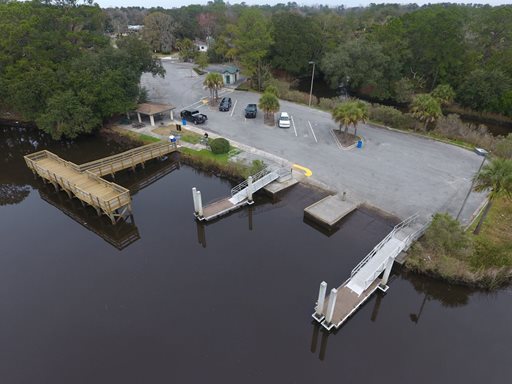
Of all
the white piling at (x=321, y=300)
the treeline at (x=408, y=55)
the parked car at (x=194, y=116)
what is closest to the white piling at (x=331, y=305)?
the white piling at (x=321, y=300)

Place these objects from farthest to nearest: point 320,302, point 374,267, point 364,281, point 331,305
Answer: point 374,267 < point 364,281 < point 320,302 < point 331,305

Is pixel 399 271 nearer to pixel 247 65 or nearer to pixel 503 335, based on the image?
pixel 503 335

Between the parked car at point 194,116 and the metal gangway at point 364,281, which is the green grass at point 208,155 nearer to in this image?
the parked car at point 194,116

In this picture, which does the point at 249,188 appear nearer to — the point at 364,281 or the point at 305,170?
the point at 305,170

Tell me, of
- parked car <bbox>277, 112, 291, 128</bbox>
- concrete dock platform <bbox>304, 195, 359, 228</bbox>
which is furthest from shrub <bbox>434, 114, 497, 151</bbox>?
concrete dock platform <bbox>304, 195, 359, 228</bbox>

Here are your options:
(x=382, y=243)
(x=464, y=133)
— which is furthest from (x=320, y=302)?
(x=464, y=133)

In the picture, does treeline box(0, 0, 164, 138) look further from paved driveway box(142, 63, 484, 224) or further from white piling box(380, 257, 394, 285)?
white piling box(380, 257, 394, 285)
